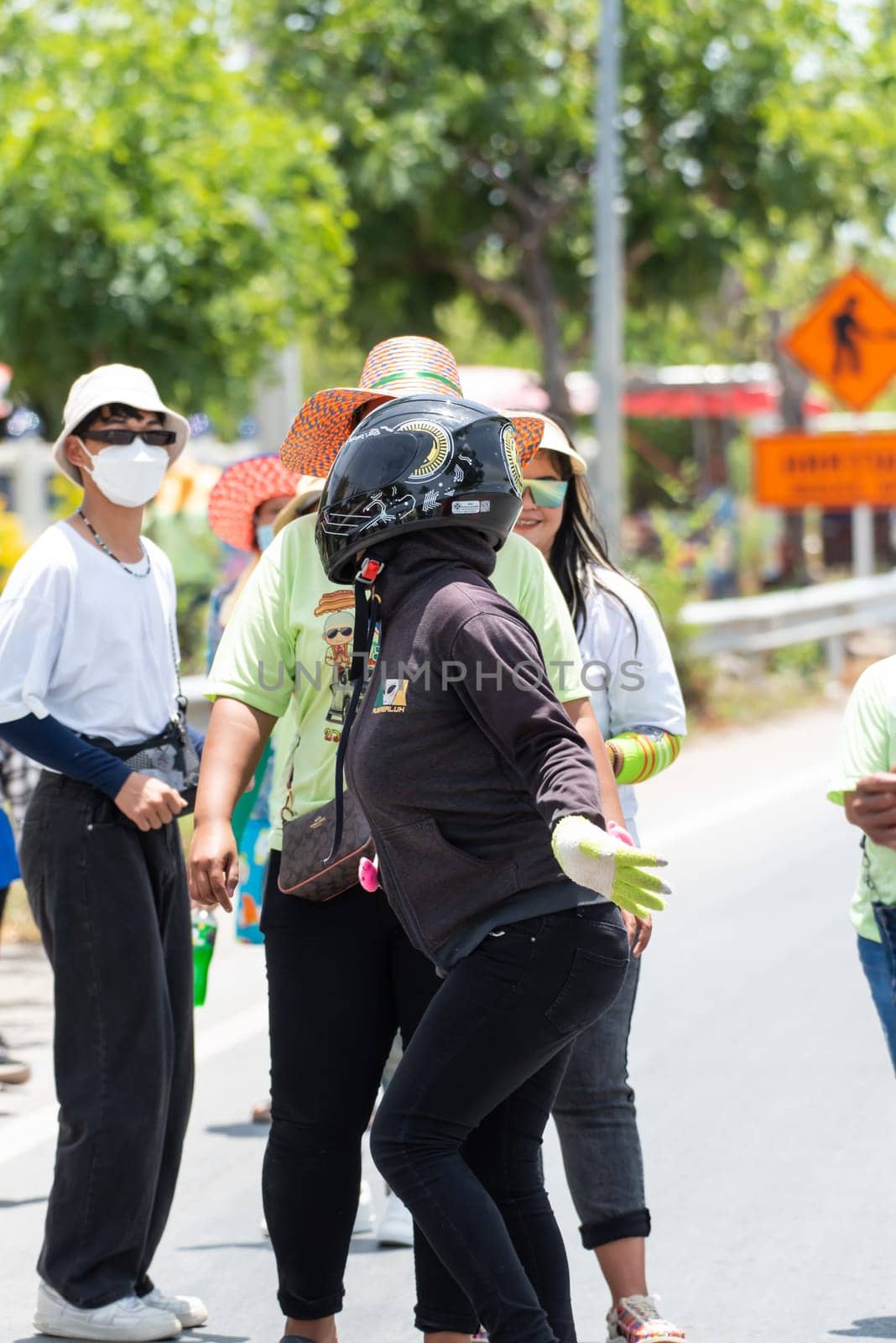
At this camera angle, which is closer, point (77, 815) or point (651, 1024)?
point (77, 815)

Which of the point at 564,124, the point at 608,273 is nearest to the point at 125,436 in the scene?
the point at 608,273

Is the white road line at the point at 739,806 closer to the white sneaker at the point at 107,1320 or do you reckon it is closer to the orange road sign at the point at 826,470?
the orange road sign at the point at 826,470

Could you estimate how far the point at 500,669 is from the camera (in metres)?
3.33

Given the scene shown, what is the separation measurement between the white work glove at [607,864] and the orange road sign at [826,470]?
51.3ft

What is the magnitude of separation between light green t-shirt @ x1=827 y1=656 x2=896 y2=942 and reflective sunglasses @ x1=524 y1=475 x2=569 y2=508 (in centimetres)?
75

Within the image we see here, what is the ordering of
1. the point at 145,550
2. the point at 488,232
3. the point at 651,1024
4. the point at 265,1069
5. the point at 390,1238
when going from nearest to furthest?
1. the point at 145,550
2. the point at 390,1238
3. the point at 265,1069
4. the point at 651,1024
5. the point at 488,232

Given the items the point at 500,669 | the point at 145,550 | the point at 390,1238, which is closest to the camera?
the point at 500,669

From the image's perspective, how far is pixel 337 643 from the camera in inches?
153

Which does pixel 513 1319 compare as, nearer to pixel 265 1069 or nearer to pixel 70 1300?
pixel 70 1300

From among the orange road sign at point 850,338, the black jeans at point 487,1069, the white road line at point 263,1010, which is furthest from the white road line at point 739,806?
the black jeans at point 487,1069

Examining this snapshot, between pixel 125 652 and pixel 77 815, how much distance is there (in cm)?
35

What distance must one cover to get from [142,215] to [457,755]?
37.0 ft

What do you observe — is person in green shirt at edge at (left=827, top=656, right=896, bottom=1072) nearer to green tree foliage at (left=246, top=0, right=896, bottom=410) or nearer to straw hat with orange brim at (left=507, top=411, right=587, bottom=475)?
straw hat with orange brim at (left=507, top=411, right=587, bottom=475)

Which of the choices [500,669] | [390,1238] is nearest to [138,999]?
[390,1238]
